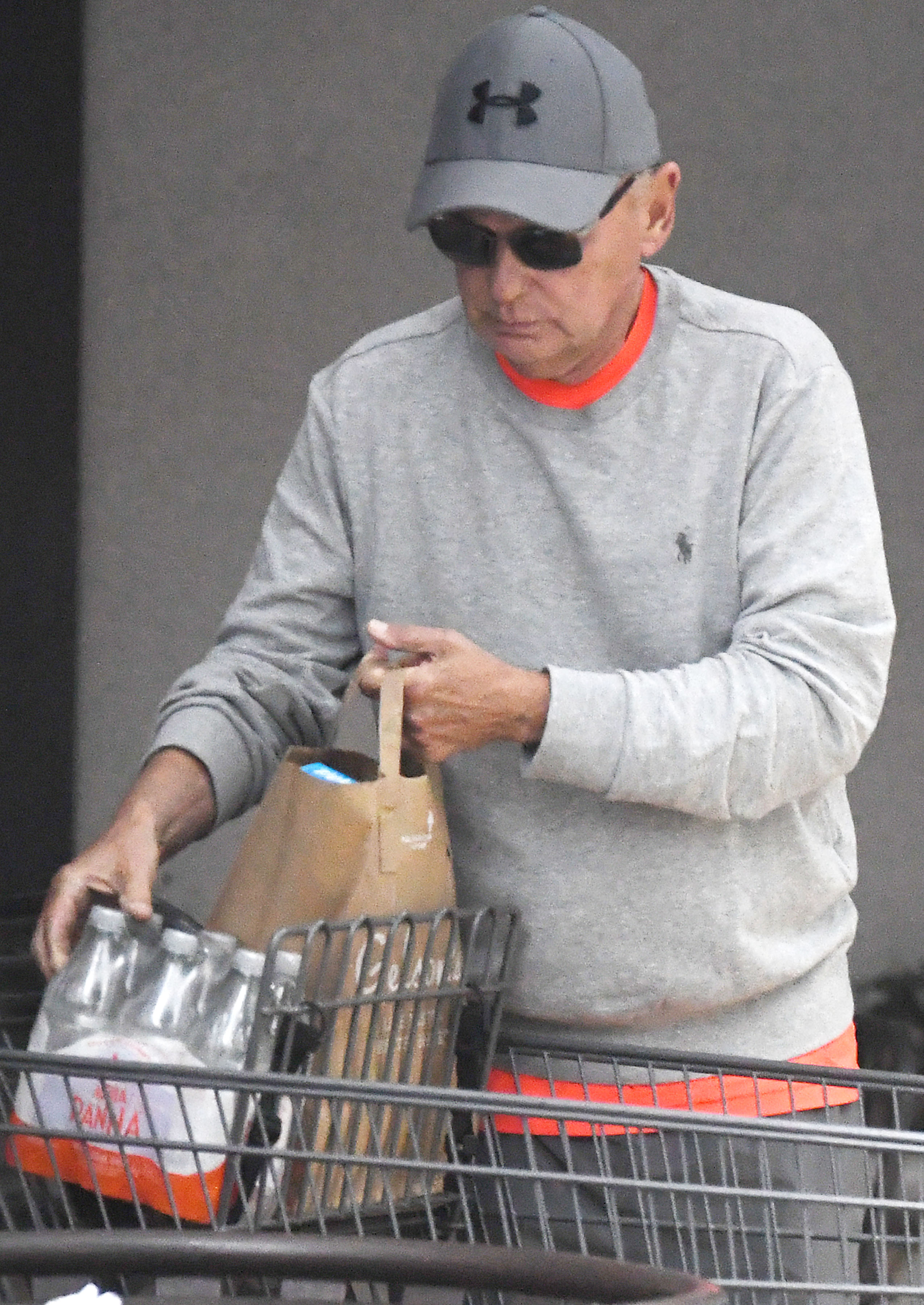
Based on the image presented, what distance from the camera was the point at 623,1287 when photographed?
1087mm

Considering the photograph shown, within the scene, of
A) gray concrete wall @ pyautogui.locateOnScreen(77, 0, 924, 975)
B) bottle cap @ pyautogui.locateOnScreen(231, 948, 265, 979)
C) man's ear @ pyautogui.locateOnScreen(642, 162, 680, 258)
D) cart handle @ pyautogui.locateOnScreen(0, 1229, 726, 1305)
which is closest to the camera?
cart handle @ pyautogui.locateOnScreen(0, 1229, 726, 1305)

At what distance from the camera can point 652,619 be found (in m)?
2.07

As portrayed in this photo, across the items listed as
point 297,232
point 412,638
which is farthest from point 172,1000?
point 297,232

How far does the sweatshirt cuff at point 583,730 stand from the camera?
1.90 metres

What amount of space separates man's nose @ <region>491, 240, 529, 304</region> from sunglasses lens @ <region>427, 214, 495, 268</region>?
0.01 metres

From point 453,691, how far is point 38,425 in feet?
9.09

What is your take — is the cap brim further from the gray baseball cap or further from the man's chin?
the man's chin

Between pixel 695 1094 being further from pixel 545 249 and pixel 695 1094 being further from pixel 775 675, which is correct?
pixel 545 249

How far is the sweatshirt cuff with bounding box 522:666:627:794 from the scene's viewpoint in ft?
6.22

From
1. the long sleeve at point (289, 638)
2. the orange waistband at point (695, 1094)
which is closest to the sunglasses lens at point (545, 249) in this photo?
the long sleeve at point (289, 638)

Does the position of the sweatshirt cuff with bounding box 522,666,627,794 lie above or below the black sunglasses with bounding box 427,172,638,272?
below

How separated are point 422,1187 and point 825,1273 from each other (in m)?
0.50

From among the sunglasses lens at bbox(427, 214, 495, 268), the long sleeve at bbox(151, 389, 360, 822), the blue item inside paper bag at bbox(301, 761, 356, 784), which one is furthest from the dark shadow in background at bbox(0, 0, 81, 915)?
the sunglasses lens at bbox(427, 214, 495, 268)

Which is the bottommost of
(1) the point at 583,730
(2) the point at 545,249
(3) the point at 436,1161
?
(3) the point at 436,1161
